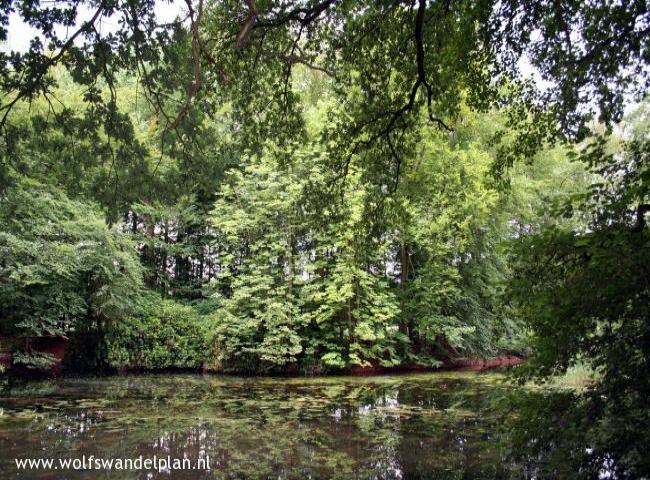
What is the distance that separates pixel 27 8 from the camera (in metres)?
3.96

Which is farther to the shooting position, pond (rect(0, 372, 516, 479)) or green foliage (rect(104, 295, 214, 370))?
green foliage (rect(104, 295, 214, 370))

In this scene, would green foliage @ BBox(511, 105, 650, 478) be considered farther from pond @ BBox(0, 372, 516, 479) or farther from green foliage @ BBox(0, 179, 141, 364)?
green foliage @ BBox(0, 179, 141, 364)

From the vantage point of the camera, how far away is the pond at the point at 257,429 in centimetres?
509

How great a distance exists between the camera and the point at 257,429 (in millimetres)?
6781

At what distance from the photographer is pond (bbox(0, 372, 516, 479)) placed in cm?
509

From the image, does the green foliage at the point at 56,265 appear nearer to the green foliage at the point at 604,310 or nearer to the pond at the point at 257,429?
the pond at the point at 257,429

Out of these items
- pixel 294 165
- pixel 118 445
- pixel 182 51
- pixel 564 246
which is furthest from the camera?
pixel 294 165

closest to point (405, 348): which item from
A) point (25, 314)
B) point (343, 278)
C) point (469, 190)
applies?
point (343, 278)

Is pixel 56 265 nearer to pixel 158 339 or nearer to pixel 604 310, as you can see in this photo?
pixel 158 339

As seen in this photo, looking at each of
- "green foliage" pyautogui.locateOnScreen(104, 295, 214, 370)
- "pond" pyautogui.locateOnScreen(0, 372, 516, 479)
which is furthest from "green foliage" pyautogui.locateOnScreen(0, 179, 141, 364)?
"pond" pyautogui.locateOnScreen(0, 372, 516, 479)

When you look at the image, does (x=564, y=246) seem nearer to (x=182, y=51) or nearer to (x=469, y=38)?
(x=469, y=38)

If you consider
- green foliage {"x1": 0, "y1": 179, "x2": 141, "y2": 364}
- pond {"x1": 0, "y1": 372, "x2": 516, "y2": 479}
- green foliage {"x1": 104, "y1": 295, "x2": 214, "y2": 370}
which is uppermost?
green foliage {"x1": 0, "y1": 179, "x2": 141, "y2": 364}

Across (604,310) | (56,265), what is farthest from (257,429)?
(56,265)

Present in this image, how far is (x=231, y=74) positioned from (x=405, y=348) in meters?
Answer: 11.8
